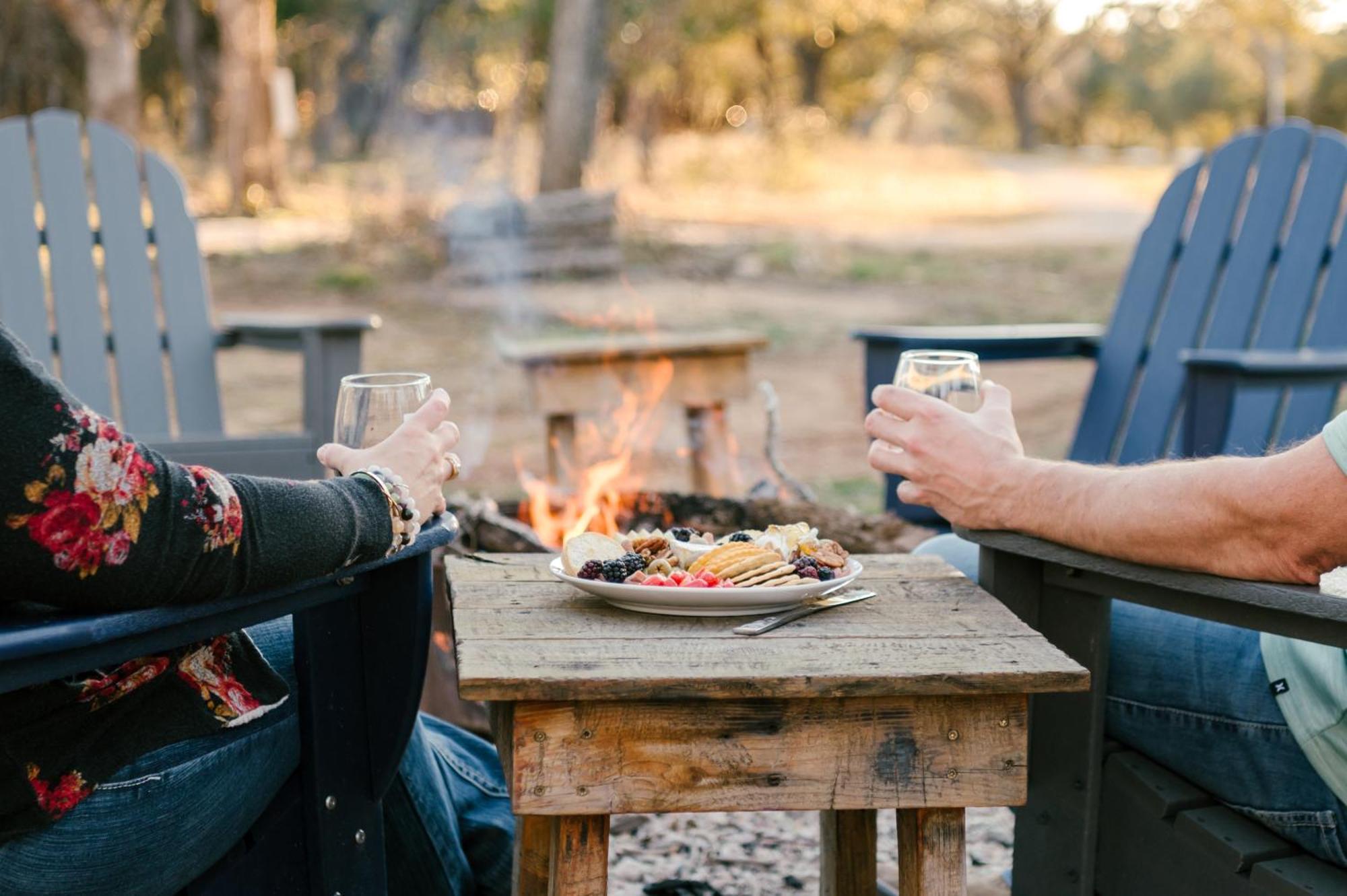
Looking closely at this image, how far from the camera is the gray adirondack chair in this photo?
3.39 m

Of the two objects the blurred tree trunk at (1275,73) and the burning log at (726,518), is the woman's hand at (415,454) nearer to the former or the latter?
the burning log at (726,518)

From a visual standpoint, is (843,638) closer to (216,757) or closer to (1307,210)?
(216,757)

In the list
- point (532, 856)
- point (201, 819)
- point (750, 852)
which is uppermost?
point (201, 819)

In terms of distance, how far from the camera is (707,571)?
1.50m

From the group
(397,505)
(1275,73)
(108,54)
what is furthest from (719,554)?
(1275,73)

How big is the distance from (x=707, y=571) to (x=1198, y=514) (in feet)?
1.73

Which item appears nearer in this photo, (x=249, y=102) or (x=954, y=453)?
(x=954, y=453)

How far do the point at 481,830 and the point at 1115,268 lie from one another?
1052 centimetres

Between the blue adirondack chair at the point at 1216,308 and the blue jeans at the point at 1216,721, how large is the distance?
1.26m

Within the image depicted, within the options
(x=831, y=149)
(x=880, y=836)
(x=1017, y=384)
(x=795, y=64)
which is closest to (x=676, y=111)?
(x=831, y=149)

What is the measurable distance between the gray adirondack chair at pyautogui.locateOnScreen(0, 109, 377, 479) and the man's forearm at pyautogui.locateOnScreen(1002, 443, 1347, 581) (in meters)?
2.21

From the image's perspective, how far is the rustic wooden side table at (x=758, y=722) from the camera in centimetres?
127

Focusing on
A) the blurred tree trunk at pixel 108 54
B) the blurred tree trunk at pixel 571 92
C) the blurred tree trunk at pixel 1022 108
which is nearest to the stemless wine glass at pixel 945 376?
the blurred tree trunk at pixel 571 92

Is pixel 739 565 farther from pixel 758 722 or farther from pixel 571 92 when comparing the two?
pixel 571 92
